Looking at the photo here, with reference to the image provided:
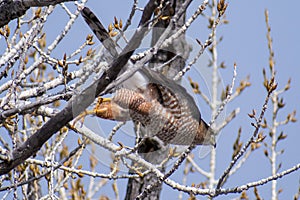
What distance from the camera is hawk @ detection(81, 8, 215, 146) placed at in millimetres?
2977

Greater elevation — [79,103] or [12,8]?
[12,8]

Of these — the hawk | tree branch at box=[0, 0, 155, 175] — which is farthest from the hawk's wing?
tree branch at box=[0, 0, 155, 175]

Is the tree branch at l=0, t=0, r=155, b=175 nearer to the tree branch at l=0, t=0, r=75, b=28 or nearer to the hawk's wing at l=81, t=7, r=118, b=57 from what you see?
the hawk's wing at l=81, t=7, r=118, b=57

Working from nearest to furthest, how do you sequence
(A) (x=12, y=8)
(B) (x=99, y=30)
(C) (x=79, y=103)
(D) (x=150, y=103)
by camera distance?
1. (C) (x=79, y=103)
2. (A) (x=12, y=8)
3. (B) (x=99, y=30)
4. (D) (x=150, y=103)

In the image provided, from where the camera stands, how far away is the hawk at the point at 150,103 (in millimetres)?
2977

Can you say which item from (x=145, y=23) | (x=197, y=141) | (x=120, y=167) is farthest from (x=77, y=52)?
(x=145, y=23)

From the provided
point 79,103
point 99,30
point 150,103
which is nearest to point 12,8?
point 99,30

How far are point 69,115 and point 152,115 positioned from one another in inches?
25.3

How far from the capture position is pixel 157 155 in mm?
4625

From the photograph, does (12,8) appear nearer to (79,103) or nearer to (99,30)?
(99,30)

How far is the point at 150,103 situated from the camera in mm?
3145

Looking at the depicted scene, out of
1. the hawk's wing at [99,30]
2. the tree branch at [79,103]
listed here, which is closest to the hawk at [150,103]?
the hawk's wing at [99,30]

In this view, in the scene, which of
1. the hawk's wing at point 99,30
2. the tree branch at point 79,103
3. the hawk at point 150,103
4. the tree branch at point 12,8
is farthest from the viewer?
the hawk at point 150,103

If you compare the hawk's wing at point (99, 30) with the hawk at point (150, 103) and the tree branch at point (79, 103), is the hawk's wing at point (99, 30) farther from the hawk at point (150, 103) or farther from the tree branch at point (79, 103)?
the tree branch at point (79, 103)
